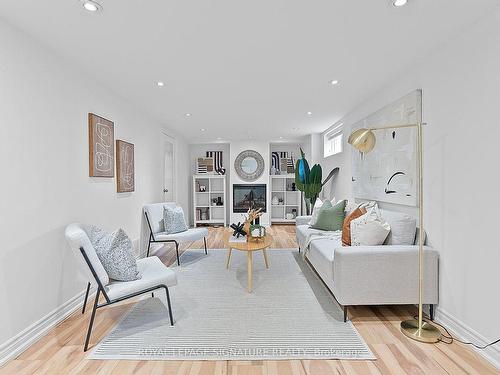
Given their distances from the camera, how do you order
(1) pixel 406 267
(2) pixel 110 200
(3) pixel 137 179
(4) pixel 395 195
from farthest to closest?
1. (3) pixel 137 179
2. (2) pixel 110 200
3. (4) pixel 395 195
4. (1) pixel 406 267

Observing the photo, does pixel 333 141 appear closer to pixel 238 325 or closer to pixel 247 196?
pixel 247 196

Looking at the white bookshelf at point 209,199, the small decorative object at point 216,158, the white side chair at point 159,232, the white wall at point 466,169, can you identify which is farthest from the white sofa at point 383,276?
the small decorative object at point 216,158

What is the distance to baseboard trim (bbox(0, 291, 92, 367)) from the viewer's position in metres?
1.79

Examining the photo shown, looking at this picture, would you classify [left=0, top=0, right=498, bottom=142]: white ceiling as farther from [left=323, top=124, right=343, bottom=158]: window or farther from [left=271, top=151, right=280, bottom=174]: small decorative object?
[left=271, top=151, right=280, bottom=174]: small decorative object

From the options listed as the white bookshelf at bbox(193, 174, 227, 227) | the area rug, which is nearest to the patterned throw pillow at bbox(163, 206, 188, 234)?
the area rug

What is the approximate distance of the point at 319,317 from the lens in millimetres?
2320

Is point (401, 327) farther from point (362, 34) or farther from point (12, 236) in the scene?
point (12, 236)

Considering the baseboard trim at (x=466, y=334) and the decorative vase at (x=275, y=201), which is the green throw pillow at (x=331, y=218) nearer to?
the baseboard trim at (x=466, y=334)

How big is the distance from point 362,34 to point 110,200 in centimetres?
310

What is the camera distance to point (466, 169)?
1958mm

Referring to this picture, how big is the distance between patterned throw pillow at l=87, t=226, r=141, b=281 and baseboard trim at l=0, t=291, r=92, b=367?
629 millimetres

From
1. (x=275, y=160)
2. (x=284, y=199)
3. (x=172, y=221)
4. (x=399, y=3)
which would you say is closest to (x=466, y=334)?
(x=399, y=3)

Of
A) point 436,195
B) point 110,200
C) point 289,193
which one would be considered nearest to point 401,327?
point 436,195

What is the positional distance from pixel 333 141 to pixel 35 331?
5.15 meters
